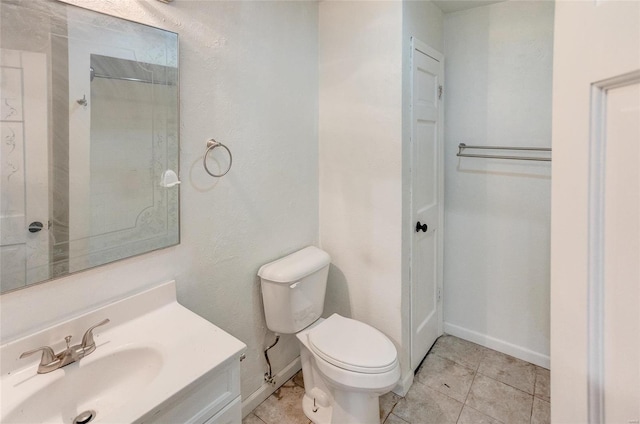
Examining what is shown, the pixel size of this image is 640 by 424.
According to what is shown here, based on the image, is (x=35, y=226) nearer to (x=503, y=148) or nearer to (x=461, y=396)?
(x=461, y=396)

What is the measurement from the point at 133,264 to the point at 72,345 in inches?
12.2

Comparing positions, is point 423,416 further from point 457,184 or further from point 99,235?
point 99,235

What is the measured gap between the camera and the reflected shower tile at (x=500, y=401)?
5.70 ft

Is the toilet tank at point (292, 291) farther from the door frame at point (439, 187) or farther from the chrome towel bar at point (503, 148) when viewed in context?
the chrome towel bar at point (503, 148)

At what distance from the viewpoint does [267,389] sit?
6.17 feet

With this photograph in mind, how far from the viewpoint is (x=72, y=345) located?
1.09 meters

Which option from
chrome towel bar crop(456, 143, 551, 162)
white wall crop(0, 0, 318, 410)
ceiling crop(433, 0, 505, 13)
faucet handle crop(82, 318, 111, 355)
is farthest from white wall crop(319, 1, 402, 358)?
faucet handle crop(82, 318, 111, 355)

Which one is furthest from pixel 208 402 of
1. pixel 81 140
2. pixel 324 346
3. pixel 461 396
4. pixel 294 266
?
pixel 461 396

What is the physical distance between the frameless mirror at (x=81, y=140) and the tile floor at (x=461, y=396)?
1146 mm

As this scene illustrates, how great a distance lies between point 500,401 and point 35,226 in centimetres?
224

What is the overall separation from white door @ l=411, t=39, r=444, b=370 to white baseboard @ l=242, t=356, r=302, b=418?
71 cm

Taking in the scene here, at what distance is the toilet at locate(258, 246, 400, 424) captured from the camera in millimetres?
1479

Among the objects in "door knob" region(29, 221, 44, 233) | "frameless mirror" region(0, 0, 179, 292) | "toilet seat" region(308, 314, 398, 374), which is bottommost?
"toilet seat" region(308, 314, 398, 374)

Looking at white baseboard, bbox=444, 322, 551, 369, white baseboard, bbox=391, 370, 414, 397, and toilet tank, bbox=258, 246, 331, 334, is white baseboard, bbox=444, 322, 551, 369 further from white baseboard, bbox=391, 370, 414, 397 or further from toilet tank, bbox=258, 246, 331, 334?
toilet tank, bbox=258, 246, 331, 334
